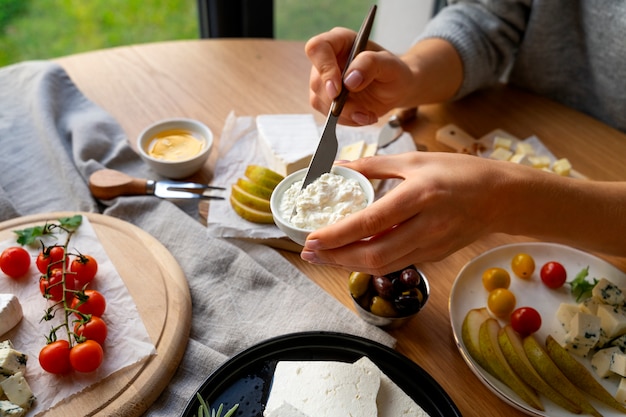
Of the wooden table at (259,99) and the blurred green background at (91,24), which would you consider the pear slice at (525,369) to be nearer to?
the wooden table at (259,99)

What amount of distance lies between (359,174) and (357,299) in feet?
0.99

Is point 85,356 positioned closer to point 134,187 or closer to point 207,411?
point 207,411

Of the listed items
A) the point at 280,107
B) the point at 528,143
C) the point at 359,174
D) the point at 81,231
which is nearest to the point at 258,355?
the point at 359,174

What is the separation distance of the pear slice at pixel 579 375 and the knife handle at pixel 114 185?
118 cm

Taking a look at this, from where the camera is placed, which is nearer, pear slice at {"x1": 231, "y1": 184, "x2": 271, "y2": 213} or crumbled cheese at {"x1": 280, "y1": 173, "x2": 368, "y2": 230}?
crumbled cheese at {"x1": 280, "y1": 173, "x2": 368, "y2": 230}

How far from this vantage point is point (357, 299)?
4.10 feet

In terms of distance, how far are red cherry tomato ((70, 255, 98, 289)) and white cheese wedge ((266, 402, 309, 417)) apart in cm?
60

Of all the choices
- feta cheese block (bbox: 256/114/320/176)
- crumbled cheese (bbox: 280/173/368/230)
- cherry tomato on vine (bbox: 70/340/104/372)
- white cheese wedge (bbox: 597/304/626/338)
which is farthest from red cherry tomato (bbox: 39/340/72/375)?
white cheese wedge (bbox: 597/304/626/338)

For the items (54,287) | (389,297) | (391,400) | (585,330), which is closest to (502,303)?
(585,330)

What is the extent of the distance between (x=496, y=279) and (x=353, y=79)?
2.03ft

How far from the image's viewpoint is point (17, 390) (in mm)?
1048

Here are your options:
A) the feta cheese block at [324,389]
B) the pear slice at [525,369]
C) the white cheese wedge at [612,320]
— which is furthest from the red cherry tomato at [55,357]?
the white cheese wedge at [612,320]

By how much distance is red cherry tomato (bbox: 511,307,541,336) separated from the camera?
47.9 inches

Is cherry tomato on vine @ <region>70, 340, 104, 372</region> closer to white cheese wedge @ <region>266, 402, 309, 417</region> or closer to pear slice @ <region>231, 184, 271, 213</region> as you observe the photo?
white cheese wedge @ <region>266, 402, 309, 417</region>
